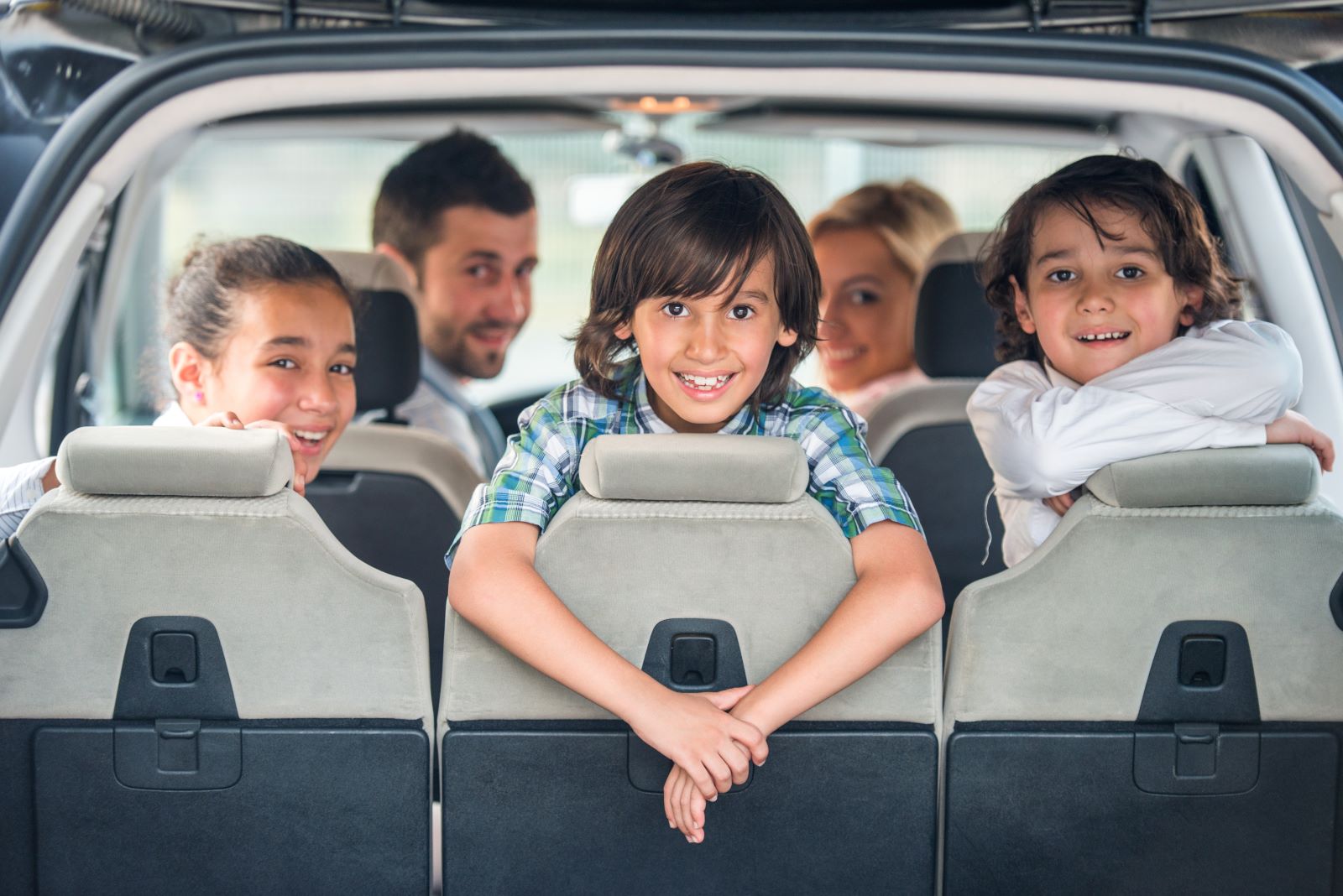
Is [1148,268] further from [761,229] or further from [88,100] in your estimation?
[88,100]

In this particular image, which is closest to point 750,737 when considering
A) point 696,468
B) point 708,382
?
point 696,468

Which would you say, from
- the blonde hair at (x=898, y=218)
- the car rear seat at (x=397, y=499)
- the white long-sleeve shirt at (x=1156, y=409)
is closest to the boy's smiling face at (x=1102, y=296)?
the white long-sleeve shirt at (x=1156, y=409)

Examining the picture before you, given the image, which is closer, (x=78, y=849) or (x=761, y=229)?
(x=78, y=849)

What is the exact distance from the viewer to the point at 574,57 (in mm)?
1762

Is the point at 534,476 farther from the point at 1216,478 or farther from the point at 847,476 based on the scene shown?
the point at 1216,478

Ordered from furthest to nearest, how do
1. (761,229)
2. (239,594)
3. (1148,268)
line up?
(1148,268) → (761,229) → (239,594)

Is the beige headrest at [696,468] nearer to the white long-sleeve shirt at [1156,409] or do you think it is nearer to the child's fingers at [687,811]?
the child's fingers at [687,811]

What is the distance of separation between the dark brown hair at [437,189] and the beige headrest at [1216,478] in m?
2.02

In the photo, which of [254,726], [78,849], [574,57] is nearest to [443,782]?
[254,726]

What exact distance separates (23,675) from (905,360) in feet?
7.60

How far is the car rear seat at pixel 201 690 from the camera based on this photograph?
57.4 inches

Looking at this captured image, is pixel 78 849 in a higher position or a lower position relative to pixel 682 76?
lower

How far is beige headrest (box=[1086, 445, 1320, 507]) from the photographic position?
1484 millimetres

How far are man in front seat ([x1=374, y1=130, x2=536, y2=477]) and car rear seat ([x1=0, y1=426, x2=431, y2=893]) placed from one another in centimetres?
162
